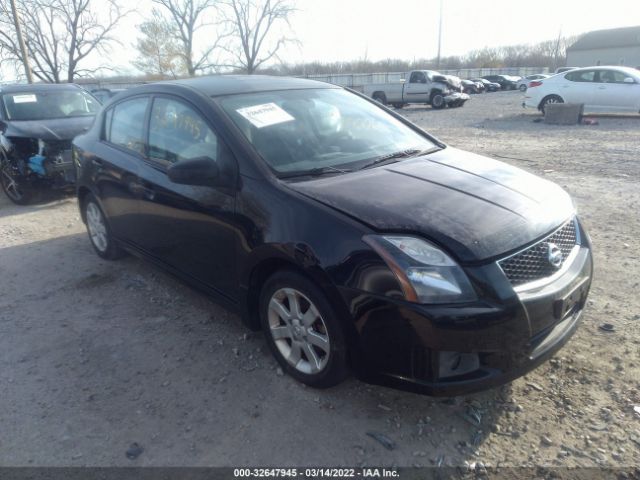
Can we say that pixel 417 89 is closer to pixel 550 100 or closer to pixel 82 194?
pixel 550 100

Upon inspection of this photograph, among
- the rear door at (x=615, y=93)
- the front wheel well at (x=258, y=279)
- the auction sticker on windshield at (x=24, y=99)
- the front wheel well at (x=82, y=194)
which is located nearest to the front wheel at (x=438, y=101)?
the rear door at (x=615, y=93)

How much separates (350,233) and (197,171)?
109 cm

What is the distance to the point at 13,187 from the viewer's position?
282 inches

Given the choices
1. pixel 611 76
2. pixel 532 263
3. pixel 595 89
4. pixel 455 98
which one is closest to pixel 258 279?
pixel 532 263

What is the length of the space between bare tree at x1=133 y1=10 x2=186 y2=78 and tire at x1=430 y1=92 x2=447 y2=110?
28.0m

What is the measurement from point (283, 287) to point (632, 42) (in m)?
74.8

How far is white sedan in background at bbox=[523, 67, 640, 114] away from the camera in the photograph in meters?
14.9

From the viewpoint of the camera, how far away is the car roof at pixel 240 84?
3.41m

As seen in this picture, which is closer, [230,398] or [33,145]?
[230,398]

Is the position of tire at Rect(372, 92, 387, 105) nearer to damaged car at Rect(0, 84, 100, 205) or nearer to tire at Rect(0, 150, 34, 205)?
damaged car at Rect(0, 84, 100, 205)

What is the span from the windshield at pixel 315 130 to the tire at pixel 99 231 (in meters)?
2.17

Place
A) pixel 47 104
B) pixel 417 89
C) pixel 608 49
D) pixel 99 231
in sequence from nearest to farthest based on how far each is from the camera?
pixel 99 231 < pixel 47 104 < pixel 417 89 < pixel 608 49

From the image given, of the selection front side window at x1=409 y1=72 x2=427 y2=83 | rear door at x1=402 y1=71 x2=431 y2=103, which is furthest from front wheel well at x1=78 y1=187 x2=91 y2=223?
front side window at x1=409 y1=72 x2=427 y2=83

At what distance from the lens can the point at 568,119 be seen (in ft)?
47.8
